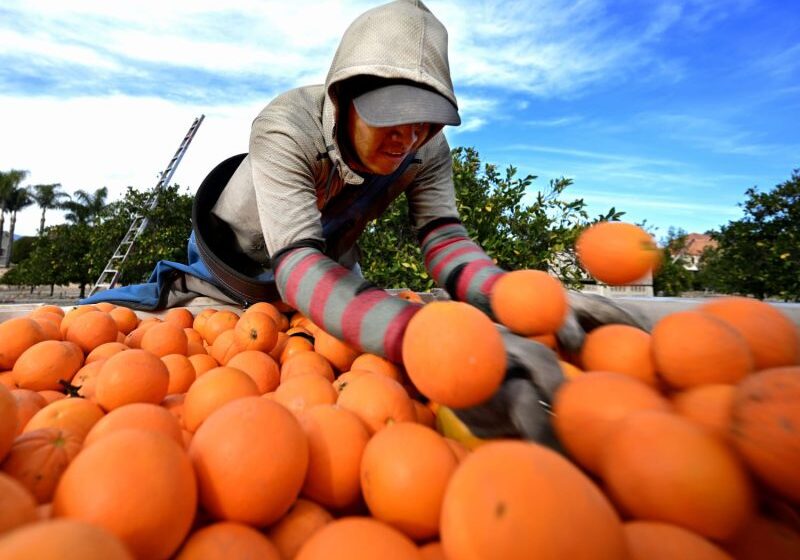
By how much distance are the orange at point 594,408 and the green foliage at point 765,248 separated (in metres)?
9.79

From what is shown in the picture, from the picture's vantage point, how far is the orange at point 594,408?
87cm

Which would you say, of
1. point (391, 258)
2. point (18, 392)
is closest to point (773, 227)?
point (391, 258)

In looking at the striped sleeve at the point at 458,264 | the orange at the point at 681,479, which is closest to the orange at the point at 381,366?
the striped sleeve at the point at 458,264

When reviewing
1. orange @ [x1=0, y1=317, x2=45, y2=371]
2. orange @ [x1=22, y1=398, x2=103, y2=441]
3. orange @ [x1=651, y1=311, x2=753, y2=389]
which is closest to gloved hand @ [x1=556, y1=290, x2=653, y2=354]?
orange @ [x1=651, y1=311, x2=753, y2=389]

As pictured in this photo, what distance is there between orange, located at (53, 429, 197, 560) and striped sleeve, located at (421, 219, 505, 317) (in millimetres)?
1412

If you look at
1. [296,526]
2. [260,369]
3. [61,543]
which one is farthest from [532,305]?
[61,543]

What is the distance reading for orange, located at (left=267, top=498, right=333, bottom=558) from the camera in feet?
2.75

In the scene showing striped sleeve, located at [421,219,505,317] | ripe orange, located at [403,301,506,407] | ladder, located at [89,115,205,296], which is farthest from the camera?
ladder, located at [89,115,205,296]

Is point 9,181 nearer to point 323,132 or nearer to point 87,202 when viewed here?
point 87,202

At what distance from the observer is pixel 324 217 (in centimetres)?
280

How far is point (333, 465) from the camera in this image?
957 mm

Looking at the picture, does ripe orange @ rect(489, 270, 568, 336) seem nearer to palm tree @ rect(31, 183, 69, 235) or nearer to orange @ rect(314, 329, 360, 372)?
orange @ rect(314, 329, 360, 372)

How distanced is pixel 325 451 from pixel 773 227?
1208 cm

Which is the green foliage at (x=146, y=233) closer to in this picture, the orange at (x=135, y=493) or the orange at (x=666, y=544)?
the orange at (x=135, y=493)
